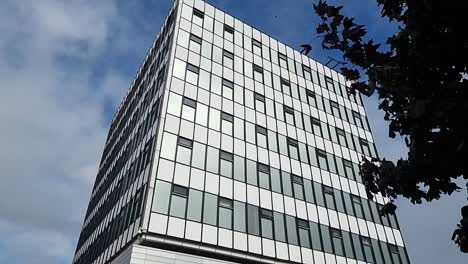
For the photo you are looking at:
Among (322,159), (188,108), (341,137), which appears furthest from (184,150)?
(341,137)

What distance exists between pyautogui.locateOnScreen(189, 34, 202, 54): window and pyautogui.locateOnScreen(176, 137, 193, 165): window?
9.43 m

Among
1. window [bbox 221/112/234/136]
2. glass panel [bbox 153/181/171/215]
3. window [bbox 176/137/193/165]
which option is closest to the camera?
glass panel [bbox 153/181/171/215]

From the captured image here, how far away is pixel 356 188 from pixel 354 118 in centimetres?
1003

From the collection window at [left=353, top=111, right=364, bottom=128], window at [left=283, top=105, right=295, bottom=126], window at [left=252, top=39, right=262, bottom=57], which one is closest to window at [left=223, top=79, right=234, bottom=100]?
window at [left=283, top=105, right=295, bottom=126]

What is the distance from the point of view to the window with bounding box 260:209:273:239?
21.1 metres

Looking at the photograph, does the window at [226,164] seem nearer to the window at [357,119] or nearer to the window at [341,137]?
the window at [341,137]

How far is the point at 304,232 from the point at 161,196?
1052cm

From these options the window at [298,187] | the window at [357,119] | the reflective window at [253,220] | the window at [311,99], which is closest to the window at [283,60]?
the window at [311,99]

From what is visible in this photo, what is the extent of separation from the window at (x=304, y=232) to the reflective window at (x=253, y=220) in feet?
11.6

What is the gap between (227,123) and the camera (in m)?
25.0

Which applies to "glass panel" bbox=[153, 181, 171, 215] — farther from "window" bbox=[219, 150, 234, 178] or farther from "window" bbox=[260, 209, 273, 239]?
"window" bbox=[260, 209, 273, 239]

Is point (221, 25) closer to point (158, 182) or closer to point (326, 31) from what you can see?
point (158, 182)

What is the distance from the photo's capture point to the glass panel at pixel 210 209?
19516mm

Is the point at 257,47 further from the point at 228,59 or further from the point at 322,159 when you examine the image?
the point at 322,159
